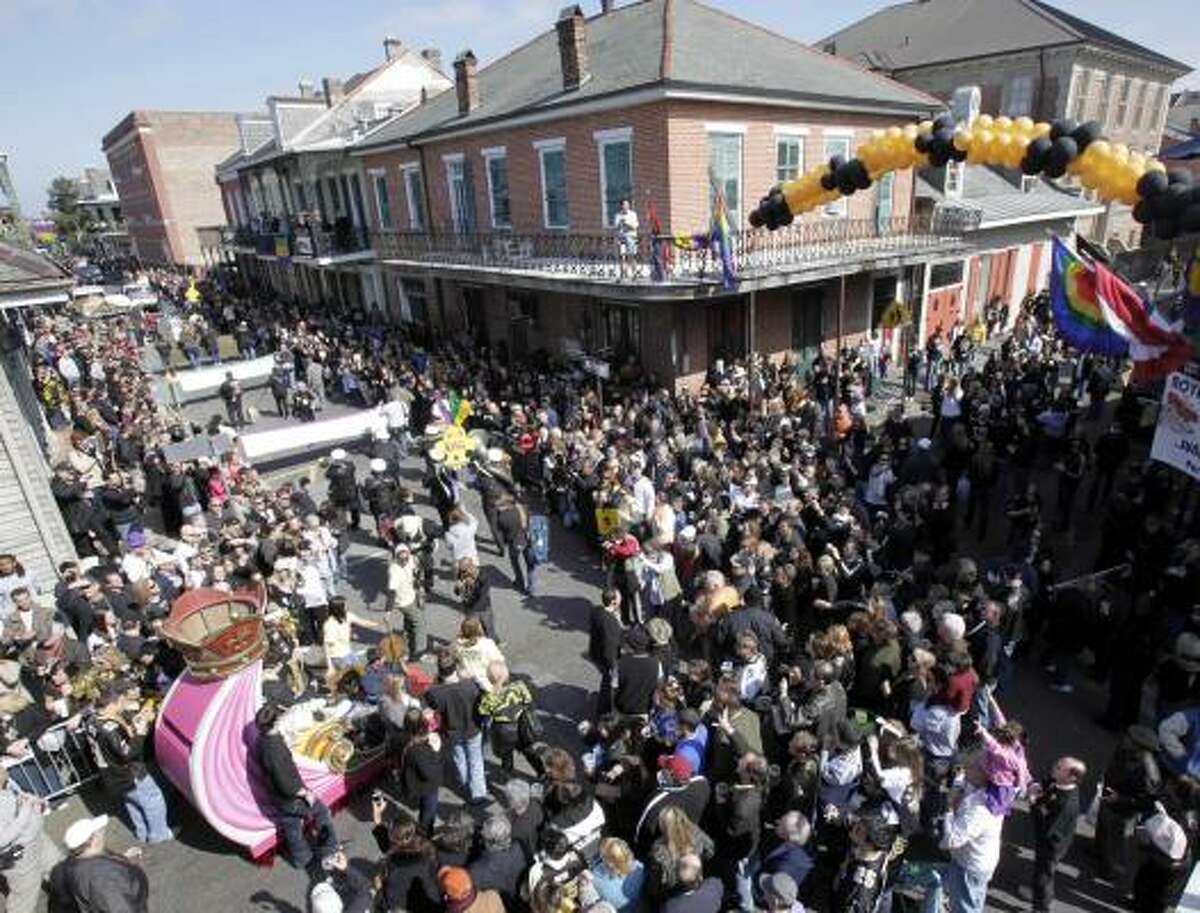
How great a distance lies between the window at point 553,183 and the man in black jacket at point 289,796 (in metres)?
14.8

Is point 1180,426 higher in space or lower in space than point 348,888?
higher

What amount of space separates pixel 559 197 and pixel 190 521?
1120cm

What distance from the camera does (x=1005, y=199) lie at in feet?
76.7

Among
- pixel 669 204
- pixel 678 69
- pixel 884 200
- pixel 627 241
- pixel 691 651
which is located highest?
pixel 678 69

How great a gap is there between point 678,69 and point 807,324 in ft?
23.5

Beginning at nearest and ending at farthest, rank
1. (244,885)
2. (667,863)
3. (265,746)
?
(667,863) < (265,746) < (244,885)

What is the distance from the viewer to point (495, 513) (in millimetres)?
10547

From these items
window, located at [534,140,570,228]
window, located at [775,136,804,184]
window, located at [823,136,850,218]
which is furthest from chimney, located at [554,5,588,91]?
window, located at [823,136,850,218]

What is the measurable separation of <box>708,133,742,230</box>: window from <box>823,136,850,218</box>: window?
301 cm

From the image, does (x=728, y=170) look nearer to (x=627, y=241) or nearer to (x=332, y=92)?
(x=627, y=241)

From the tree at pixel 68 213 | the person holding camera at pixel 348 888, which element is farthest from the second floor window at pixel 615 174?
the tree at pixel 68 213

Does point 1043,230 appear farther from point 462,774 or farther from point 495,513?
point 462,774

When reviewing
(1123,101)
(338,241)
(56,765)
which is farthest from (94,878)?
(1123,101)

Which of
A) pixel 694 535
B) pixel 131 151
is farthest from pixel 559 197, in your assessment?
pixel 131 151
